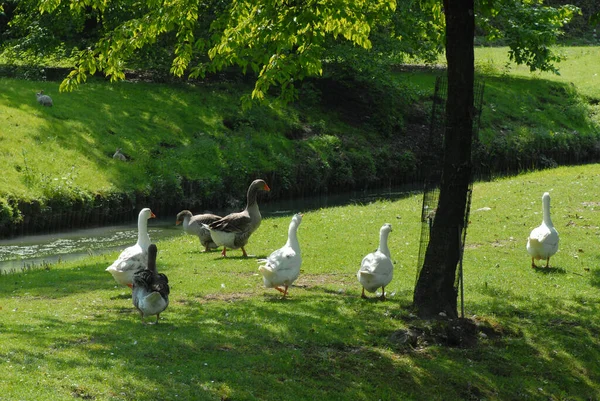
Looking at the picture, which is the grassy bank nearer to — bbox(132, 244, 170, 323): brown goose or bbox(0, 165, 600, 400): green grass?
bbox(0, 165, 600, 400): green grass

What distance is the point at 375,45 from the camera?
4462 centimetres

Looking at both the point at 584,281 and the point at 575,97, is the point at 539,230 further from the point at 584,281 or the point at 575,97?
the point at 575,97

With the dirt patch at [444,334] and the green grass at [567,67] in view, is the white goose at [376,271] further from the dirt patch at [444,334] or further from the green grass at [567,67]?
the green grass at [567,67]

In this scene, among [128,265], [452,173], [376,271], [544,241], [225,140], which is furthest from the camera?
[225,140]

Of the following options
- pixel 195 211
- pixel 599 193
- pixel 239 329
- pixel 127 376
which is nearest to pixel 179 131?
pixel 195 211

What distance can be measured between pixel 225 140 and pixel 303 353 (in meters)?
27.1

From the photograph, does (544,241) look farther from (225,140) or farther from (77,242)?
(225,140)

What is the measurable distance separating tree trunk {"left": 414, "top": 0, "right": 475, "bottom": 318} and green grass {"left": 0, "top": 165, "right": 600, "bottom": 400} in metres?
0.73

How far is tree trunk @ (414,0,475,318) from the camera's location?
13539mm

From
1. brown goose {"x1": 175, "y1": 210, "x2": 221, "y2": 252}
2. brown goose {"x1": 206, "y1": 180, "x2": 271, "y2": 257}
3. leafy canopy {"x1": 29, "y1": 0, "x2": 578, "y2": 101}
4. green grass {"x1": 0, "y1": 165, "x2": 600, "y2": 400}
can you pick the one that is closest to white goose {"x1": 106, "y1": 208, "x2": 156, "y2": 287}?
green grass {"x1": 0, "y1": 165, "x2": 600, "y2": 400}

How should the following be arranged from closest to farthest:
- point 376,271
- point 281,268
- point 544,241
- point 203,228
→ point 376,271
point 281,268
point 544,241
point 203,228

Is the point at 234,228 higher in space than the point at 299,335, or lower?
higher

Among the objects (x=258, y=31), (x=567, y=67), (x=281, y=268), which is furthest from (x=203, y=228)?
(x=567, y=67)

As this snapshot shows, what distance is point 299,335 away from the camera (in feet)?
43.3
